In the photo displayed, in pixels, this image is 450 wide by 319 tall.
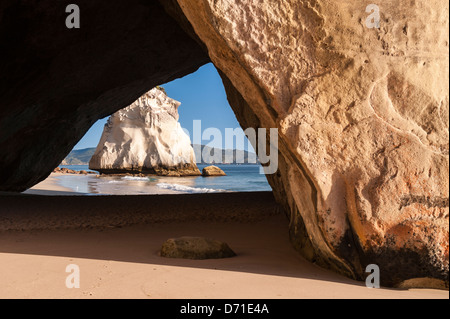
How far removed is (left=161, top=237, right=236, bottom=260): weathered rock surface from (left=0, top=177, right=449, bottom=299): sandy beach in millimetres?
121

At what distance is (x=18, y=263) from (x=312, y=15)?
3.06m

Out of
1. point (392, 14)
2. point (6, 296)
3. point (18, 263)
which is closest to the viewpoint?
point (6, 296)

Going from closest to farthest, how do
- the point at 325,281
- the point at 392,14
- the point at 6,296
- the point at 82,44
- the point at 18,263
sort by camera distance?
1. the point at 6,296
2. the point at 325,281
3. the point at 392,14
4. the point at 18,263
5. the point at 82,44

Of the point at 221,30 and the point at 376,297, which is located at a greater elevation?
the point at 221,30

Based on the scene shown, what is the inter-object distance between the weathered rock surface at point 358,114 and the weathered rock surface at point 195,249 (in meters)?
0.86

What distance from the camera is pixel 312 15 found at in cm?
297

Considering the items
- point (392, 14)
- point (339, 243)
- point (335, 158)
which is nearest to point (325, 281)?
point (339, 243)

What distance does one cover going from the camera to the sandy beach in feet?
7.81

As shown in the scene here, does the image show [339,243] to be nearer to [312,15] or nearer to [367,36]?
[367,36]

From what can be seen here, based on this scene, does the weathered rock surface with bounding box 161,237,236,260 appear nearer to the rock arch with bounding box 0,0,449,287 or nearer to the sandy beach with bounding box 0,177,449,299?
the sandy beach with bounding box 0,177,449,299

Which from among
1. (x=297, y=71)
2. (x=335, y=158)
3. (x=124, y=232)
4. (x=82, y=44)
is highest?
(x=82, y=44)

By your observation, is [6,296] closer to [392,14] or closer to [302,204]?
[302,204]

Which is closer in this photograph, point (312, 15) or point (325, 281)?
point (325, 281)

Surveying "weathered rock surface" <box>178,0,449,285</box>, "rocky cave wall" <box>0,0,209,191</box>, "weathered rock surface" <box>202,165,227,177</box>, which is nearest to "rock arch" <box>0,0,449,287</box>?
"weathered rock surface" <box>178,0,449,285</box>
